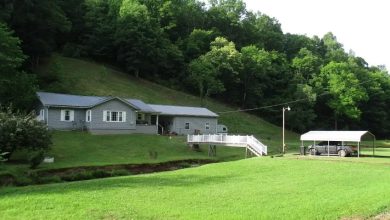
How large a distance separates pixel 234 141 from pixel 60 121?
18.6m

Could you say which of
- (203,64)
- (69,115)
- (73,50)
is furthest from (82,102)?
(73,50)

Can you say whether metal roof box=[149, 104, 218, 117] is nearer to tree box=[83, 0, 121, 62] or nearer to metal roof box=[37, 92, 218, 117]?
metal roof box=[37, 92, 218, 117]

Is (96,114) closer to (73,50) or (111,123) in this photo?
(111,123)

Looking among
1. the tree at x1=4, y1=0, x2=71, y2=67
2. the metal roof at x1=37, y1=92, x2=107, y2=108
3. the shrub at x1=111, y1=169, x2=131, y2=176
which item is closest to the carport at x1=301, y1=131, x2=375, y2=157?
the shrub at x1=111, y1=169, x2=131, y2=176

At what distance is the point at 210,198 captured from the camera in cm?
1609

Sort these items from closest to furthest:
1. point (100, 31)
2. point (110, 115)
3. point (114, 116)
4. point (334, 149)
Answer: point (334, 149) < point (110, 115) < point (114, 116) < point (100, 31)

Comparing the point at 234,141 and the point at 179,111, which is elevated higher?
the point at 179,111

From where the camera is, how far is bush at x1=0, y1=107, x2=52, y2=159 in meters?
32.2

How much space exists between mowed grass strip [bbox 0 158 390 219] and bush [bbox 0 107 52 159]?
47.7ft

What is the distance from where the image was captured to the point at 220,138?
148 ft

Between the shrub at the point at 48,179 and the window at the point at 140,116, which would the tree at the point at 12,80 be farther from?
the shrub at the point at 48,179

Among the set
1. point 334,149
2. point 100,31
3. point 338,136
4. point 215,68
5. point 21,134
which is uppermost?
point 100,31

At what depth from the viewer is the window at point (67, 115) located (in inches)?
1914

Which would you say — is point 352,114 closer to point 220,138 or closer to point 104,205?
point 220,138
